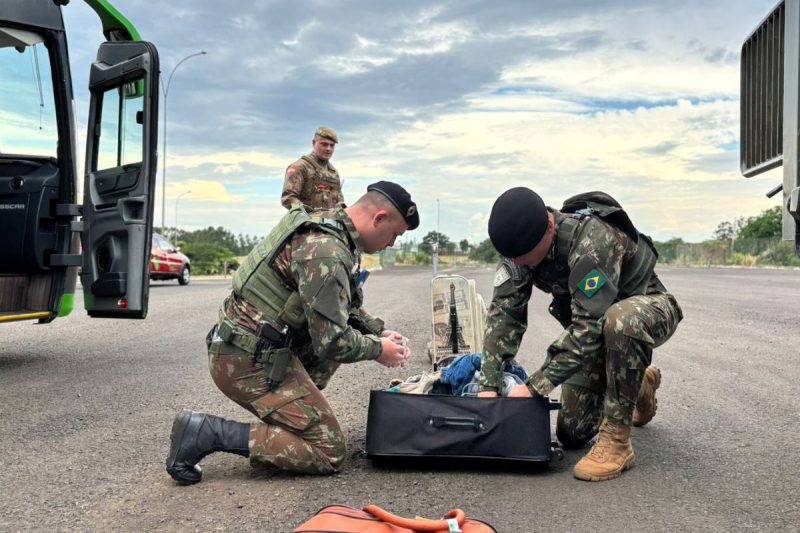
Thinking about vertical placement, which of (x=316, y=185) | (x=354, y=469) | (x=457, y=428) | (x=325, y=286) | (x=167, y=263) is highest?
(x=316, y=185)

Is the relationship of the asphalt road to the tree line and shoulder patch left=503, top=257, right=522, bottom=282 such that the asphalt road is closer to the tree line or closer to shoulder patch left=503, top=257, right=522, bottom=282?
shoulder patch left=503, top=257, right=522, bottom=282

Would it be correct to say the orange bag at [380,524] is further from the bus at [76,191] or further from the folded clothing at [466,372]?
the bus at [76,191]

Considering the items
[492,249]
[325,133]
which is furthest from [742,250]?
[325,133]

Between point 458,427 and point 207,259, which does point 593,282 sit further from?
point 207,259

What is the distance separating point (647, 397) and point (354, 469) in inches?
73.1

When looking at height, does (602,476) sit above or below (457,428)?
below

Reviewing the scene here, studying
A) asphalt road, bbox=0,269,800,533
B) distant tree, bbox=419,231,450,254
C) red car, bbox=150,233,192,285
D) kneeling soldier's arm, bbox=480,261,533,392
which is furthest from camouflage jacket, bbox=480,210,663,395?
distant tree, bbox=419,231,450,254

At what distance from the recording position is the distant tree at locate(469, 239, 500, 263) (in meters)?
57.6

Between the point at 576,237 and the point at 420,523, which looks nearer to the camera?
the point at 420,523

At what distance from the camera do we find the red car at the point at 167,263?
70.7 ft

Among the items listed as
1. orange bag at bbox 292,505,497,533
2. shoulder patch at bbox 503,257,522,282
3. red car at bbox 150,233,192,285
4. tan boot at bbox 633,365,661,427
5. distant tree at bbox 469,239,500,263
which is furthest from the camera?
distant tree at bbox 469,239,500,263

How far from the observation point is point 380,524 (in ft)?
7.86

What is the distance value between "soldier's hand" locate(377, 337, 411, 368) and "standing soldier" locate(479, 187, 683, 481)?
590 millimetres

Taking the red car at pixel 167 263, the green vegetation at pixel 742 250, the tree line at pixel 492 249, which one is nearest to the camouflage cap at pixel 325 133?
the red car at pixel 167 263
